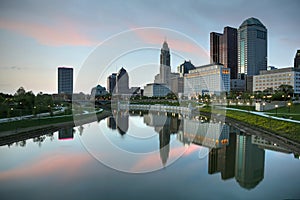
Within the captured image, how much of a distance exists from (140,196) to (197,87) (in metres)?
55.3

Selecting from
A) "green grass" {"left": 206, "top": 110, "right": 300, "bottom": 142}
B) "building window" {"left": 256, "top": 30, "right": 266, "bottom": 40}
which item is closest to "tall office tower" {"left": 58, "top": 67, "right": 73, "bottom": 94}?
"green grass" {"left": 206, "top": 110, "right": 300, "bottom": 142}

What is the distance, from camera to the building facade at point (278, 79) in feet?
181

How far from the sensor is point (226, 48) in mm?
112375

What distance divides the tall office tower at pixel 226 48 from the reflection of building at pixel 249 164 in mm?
104350

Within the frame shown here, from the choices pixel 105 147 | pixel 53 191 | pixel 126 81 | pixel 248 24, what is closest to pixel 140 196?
pixel 53 191

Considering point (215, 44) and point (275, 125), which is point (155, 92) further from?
point (215, 44)

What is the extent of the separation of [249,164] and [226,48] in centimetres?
11315

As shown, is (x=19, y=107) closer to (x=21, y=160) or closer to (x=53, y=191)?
(x=21, y=160)

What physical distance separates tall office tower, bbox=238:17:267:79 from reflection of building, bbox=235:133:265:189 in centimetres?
10142

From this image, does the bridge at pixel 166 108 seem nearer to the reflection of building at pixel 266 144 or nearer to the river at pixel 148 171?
the reflection of building at pixel 266 144

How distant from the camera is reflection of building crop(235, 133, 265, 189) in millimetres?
6938

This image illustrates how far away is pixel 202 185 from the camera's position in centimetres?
646

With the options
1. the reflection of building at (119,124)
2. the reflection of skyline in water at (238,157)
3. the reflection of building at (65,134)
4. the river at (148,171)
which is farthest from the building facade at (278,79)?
the reflection of building at (65,134)

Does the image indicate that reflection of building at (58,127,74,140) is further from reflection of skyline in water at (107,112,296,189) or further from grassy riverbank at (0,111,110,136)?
reflection of skyline in water at (107,112,296,189)
